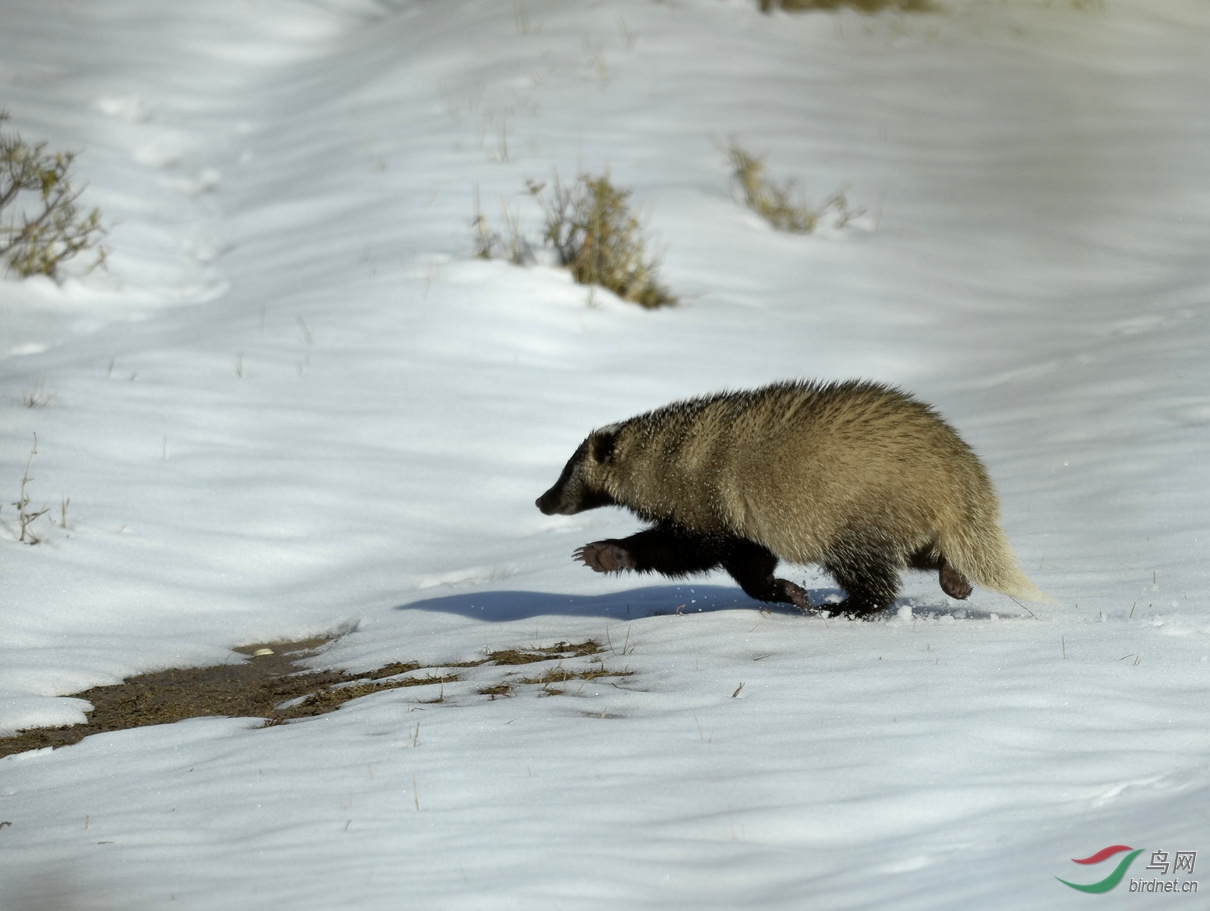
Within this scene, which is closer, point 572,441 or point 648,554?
point 648,554

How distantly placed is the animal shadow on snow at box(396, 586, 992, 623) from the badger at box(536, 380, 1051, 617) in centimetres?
30

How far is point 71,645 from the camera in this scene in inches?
183

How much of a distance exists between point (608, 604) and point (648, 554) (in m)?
0.59

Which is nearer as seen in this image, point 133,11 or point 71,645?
point 71,645

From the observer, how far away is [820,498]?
4395mm

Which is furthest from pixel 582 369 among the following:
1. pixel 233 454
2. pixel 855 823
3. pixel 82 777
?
pixel 855 823

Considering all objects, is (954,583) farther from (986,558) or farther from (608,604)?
(608,604)

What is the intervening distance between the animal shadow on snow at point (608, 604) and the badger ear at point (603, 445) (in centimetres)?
66

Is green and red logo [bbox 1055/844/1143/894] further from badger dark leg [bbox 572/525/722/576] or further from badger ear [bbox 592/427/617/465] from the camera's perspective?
badger ear [bbox 592/427/617/465]

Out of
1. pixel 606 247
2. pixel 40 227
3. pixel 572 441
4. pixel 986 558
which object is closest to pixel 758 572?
pixel 986 558

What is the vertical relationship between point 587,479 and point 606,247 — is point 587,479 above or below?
below

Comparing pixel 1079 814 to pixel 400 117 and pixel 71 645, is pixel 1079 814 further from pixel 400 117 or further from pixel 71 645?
pixel 400 117

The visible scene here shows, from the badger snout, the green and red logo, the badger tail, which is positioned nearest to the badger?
the badger tail

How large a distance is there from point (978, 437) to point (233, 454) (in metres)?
4.27
